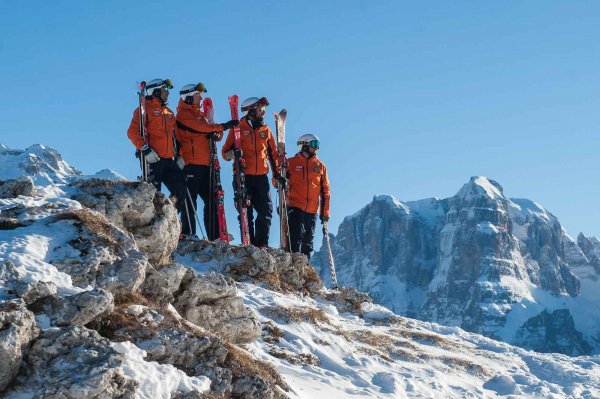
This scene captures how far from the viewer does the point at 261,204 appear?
19.8 meters

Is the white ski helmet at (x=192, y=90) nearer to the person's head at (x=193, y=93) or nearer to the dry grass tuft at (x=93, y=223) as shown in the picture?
the person's head at (x=193, y=93)

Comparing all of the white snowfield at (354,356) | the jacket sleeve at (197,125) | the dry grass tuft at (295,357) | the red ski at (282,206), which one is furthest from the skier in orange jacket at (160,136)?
the dry grass tuft at (295,357)

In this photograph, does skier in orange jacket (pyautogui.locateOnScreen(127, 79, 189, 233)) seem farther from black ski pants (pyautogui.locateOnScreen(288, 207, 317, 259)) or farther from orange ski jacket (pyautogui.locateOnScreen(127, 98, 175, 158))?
black ski pants (pyautogui.locateOnScreen(288, 207, 317, 259))

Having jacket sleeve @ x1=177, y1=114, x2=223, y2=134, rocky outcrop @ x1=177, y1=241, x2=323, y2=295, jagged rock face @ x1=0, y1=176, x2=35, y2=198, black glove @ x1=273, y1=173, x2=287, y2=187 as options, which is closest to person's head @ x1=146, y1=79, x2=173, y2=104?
jacket sleeve @ x1=177, y1=114, x2=223, y2=134

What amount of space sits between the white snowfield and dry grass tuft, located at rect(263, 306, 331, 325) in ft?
0.10

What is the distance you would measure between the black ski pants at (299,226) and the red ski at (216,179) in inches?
86.8

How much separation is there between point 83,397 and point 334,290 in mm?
13158

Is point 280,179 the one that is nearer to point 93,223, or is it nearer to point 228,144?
point 228,144

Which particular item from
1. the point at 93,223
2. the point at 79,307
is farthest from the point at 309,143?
the point at 79,307

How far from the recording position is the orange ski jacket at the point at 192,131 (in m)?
18.7

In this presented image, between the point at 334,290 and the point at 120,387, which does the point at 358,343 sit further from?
the point at 120,387

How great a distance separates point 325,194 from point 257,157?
2.67 metres

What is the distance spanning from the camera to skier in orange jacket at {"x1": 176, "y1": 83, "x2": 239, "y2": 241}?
18766 millimetres

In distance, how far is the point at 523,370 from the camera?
16938mm
